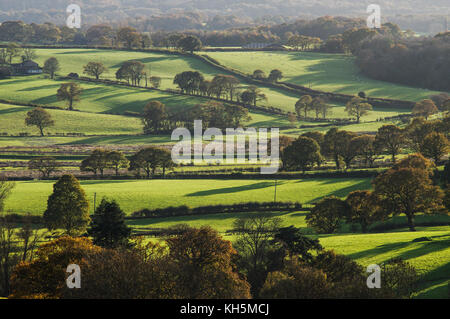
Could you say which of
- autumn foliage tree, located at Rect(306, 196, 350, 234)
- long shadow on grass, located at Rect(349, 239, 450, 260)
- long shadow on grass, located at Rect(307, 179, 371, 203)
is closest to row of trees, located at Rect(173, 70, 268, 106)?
long shadow on grass, located at Rect(307, 179, 371, 203)

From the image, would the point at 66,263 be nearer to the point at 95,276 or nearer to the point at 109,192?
the point at 95,276

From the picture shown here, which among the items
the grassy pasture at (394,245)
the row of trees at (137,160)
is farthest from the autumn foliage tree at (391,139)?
the row of trees at (137,160)

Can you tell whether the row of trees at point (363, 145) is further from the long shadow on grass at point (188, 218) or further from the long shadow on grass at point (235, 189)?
the long shadow on grass at point (188, 218)

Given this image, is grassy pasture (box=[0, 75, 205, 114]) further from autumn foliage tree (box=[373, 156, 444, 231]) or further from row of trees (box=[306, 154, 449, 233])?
autumn foliage tree (box=[373, 156, 444, 231])

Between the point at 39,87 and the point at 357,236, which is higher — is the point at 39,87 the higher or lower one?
the higher one
